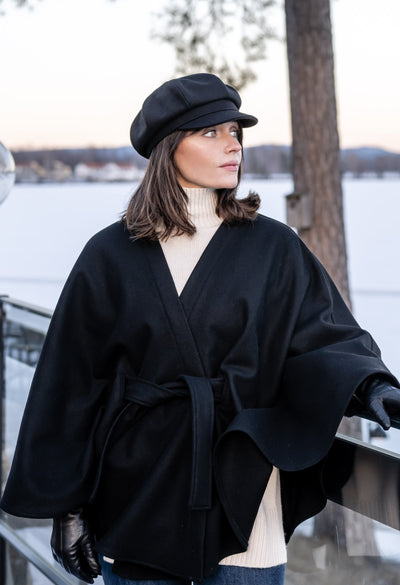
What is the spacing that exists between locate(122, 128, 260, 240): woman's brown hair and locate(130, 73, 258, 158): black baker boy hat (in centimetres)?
3

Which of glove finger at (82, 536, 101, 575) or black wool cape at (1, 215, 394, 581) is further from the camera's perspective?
glove finger at (82, 536, 101, 575)

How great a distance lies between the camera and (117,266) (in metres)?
1.76

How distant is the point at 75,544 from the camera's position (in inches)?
69.6

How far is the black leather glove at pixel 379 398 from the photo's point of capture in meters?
1.45

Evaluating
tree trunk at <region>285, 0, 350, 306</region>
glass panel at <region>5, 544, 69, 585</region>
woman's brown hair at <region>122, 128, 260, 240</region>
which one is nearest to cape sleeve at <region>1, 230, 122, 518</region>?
woman's brown hair at <region>122, 128, 260, 240</region>

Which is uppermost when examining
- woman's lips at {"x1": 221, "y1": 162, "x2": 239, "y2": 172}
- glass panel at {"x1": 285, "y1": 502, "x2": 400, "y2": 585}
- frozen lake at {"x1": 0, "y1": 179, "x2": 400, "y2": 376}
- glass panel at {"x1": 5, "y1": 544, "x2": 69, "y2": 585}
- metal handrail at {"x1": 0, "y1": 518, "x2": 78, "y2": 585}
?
woman's lips at {"x1": 221, "y1": 162, "x2": 239, "y2": 172}

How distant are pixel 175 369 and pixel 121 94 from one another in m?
17.5

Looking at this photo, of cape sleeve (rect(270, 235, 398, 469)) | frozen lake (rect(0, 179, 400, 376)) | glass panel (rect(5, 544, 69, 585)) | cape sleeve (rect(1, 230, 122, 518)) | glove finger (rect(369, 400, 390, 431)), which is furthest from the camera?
frozen lake (rect(0, 179, 400, 376))

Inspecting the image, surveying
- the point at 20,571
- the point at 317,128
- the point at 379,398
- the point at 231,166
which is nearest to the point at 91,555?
the point at 379,398

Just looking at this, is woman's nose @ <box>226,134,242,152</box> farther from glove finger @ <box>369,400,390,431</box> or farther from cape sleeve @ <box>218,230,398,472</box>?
glove finger @ <box>369,400,390,431</box>

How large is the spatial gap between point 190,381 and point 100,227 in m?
40.6

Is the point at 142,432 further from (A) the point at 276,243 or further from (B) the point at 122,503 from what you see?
(A) the point at 276,243

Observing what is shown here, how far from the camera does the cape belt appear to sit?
5.23 ft

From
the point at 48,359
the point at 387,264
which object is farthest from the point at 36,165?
the point at 387,264
